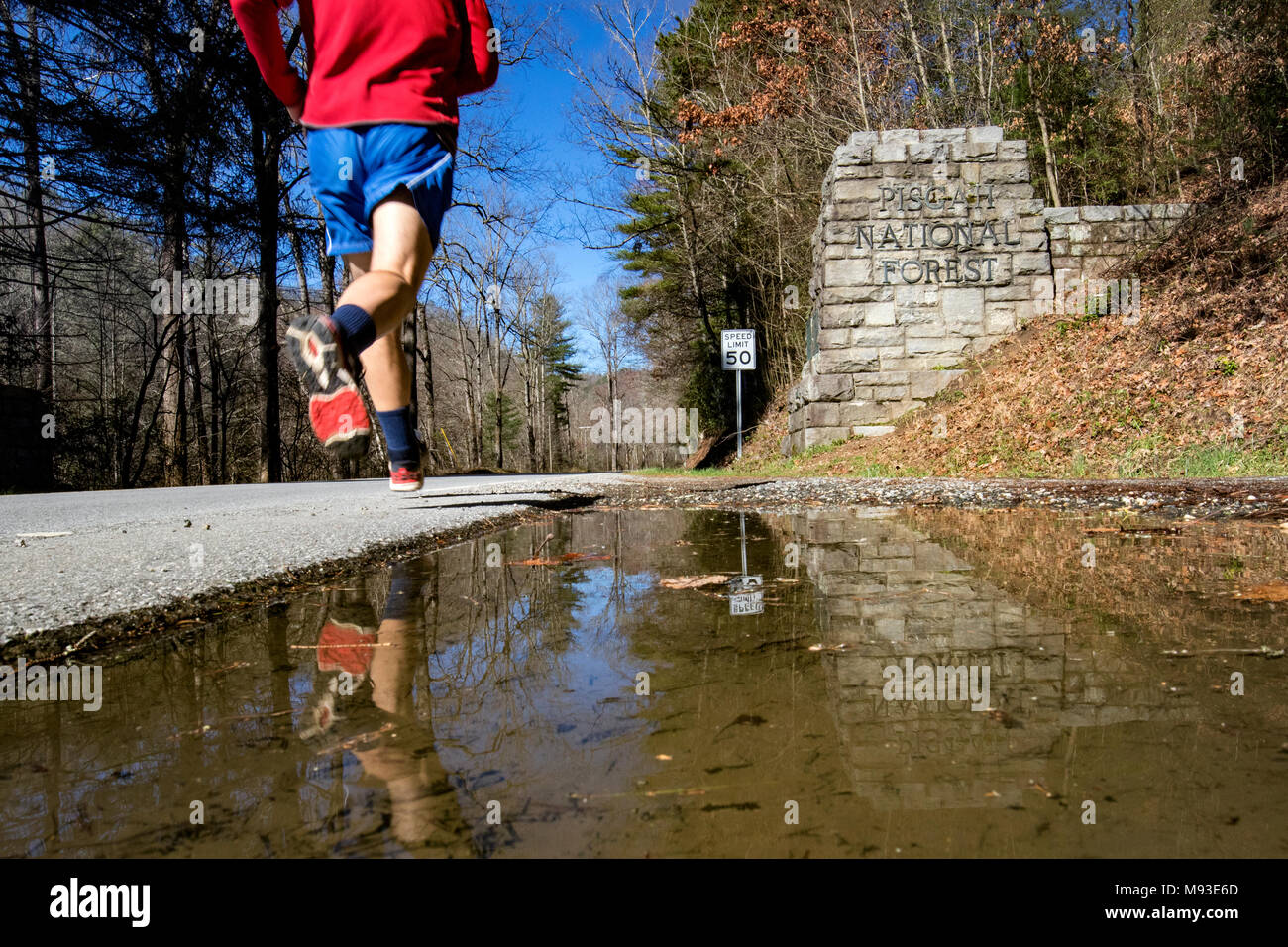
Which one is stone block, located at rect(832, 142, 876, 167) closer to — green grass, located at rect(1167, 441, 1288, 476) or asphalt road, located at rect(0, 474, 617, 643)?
green grass, located at rect(1167, 441, 1288, 476)

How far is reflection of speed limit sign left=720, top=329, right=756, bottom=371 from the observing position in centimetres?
1511

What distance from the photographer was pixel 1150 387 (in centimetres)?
708

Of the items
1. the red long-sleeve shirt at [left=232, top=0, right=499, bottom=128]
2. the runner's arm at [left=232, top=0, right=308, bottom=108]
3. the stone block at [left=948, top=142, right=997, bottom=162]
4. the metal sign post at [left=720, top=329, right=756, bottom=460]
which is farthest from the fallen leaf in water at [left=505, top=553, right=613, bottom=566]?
the metal sign post at [left=720, top=329, right=756, bottom=460]

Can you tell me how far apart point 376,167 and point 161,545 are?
1.57 meters

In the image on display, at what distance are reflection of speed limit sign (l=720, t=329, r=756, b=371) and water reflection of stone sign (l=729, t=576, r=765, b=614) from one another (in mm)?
13107

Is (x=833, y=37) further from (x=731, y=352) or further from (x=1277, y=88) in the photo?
(x=1277, y=88)

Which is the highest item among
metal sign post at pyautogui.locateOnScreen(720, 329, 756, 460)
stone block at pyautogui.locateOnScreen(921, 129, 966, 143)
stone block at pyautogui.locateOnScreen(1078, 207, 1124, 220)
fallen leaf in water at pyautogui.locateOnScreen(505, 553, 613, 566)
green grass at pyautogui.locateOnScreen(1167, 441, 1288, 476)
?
stone block at pyautogui.locateOnScreen(921, 129, 966, 143)

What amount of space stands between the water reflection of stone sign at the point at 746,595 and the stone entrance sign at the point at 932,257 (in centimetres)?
826

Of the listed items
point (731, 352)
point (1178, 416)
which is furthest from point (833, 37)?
point (1178, 416)

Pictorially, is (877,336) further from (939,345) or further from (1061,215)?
(1061,215)

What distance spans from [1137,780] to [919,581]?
1.23 meters

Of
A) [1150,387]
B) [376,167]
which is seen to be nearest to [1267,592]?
[376,167]

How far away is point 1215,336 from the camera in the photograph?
Answer: 729cm
